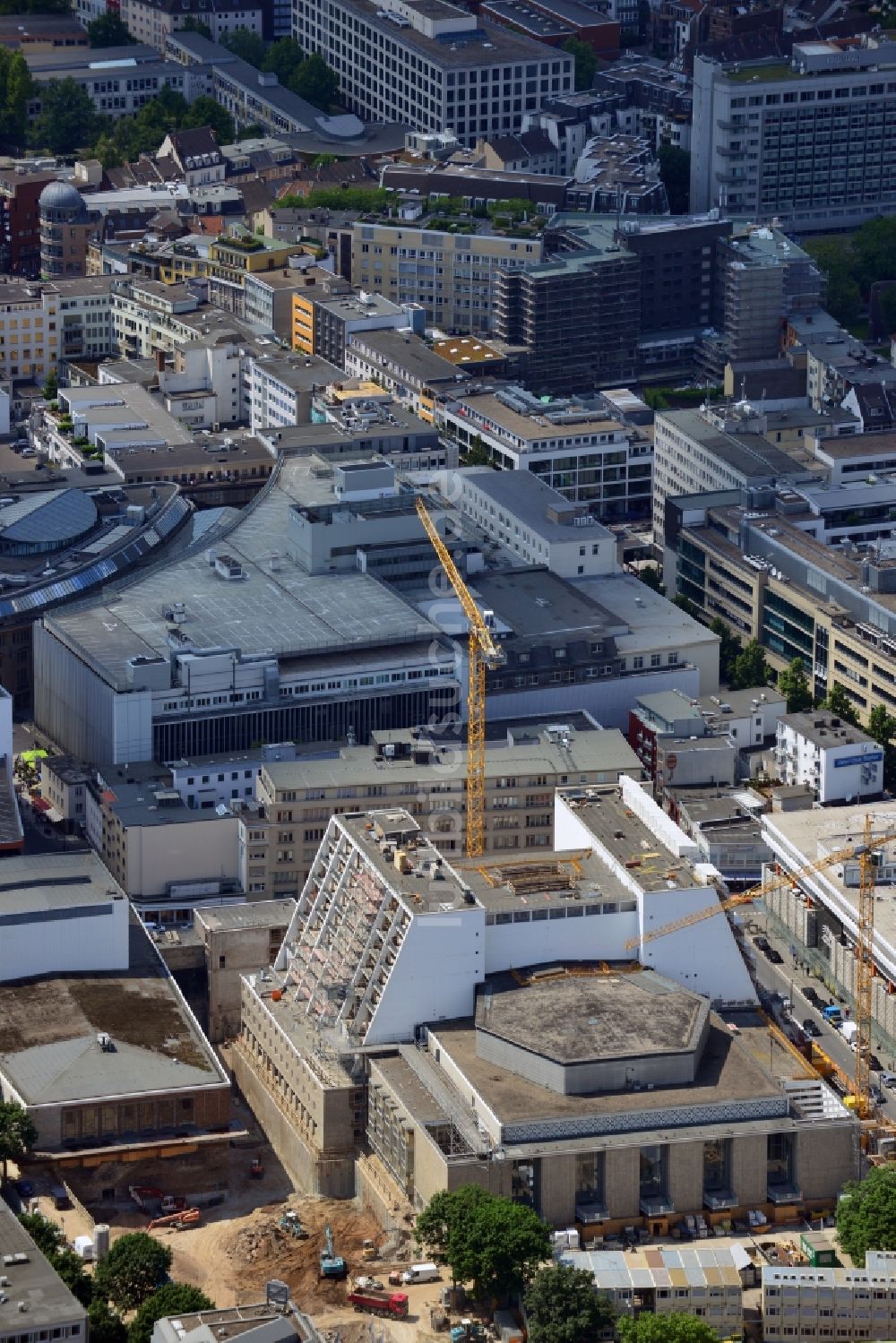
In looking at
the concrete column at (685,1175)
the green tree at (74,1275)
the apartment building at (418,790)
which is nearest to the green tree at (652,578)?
the apartment building at (418,790)

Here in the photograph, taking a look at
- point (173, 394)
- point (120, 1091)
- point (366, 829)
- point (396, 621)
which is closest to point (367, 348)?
point (173, 394)

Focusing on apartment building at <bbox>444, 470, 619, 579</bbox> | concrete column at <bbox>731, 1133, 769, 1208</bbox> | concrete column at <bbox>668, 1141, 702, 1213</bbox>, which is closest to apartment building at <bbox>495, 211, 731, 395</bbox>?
apartment building at <bbox>444, 470, 619, 579</bbox>

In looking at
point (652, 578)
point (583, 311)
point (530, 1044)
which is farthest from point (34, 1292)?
point (583, 311)

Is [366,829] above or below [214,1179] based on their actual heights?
above

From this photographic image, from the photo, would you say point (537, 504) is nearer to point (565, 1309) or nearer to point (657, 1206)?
point (657, 1206)

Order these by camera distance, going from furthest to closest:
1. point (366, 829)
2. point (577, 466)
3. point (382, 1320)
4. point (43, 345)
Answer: point (43, 345), point (577, 466), point (366, 829), point (382, 1320)

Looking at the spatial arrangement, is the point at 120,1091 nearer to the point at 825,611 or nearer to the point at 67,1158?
the point at 67,1158

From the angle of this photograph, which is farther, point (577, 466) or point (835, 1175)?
point (577, 466)
